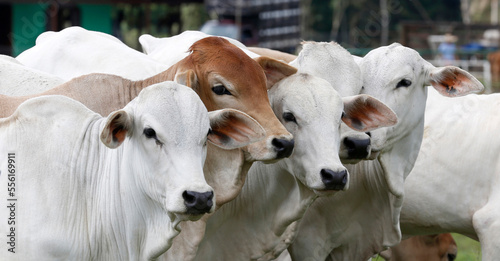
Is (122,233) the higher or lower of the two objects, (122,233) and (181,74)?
the lower

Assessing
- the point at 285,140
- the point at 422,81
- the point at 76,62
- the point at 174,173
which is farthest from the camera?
the point at 76,62

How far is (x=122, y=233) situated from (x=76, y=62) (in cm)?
221

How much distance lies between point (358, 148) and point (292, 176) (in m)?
0.43

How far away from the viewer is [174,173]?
4.29m

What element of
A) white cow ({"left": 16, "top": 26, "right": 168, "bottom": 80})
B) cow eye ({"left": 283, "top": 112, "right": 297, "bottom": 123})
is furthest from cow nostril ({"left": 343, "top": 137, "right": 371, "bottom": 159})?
white cow ({"left": 16, "top": 26, "right": 168, "bottom": 80})

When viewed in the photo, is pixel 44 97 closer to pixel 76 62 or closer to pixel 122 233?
pixel 122 233

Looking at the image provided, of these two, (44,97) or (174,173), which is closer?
(174,173)

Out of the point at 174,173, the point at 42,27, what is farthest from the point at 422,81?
the point at 42,27

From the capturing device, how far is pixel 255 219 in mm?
5449

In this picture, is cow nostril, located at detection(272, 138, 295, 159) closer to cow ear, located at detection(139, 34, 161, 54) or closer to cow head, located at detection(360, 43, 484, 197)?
cow head, located at detection(360, 43, 484, 197)

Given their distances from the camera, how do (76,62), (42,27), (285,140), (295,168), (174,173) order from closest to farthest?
1. (174,173)
2. (285,140)
3. (295,168)
4. (76,62)
5. (42,27)

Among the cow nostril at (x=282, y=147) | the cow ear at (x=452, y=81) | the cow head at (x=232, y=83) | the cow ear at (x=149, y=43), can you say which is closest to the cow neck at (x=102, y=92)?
the cow head at (x=232, y=83)

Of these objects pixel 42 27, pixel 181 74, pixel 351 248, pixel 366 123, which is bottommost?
pixel 42 27

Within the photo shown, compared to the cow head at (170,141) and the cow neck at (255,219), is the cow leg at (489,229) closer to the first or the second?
the cow neck at (255,219)
